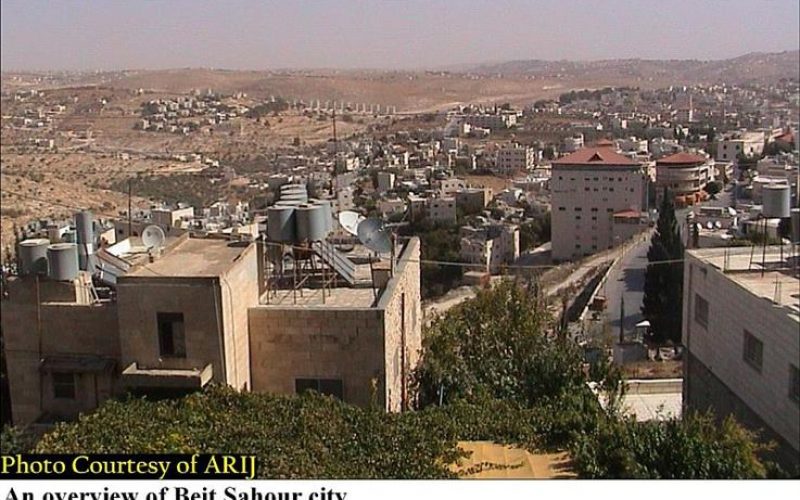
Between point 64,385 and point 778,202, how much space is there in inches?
173

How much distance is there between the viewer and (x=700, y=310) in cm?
471

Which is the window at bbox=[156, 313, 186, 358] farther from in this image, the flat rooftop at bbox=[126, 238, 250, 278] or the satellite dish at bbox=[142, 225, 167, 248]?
the satellite dish at bbox=[142, 225, 167, 248]

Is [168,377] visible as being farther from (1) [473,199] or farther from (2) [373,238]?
(1) [473,199]

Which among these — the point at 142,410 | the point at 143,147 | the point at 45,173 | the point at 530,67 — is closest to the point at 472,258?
the point at 530,67

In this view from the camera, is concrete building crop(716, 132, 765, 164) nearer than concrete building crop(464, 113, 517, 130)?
Yes

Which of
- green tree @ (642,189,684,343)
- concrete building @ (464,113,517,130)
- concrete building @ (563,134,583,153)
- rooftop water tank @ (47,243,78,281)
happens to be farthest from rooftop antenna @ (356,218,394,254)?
concrete building @ (464,113,517,130)

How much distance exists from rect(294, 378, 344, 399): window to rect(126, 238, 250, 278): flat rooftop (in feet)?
2.53

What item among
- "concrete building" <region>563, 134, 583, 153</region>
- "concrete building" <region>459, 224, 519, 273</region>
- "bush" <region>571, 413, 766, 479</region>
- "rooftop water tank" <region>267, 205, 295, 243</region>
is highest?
"concrete building" <region>563, 134, 583, 153</region>

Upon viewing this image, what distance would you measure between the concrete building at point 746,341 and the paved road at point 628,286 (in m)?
6.23

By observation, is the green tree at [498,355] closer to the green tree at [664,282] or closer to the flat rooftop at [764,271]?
the flat rooftop at [764,271]

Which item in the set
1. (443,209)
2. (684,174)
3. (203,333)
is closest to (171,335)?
(203,333)

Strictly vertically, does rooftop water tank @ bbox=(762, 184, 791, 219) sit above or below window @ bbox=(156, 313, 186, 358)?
above

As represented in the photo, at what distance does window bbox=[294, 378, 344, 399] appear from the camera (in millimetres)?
4793

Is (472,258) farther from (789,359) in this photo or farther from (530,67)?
(789,359)
